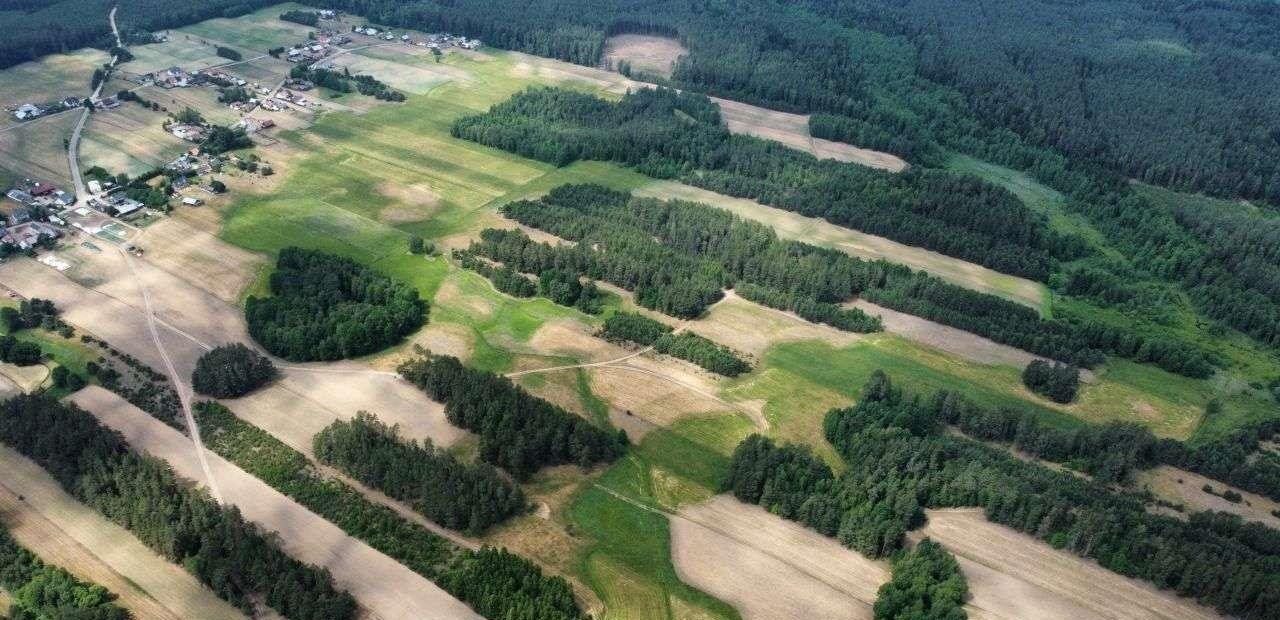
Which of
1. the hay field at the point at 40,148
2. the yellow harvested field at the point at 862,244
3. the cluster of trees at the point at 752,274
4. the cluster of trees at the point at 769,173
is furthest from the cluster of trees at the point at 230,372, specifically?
the cluster of trees at the point at 769,173

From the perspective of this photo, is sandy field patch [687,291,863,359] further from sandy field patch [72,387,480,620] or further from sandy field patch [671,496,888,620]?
sandy field patch [72,387,480,620]

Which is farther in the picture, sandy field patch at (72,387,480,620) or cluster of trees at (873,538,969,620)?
sandy field patch at (72,387,480,620)

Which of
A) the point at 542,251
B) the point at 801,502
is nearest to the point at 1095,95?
the point at 542,251

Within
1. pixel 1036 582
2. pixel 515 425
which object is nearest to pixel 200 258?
pixel 515 425

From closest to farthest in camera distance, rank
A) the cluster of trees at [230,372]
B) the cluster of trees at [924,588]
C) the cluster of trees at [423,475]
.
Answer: the cluster of trees at [924,588] < the cluster of trees at [423,475] < the cluster of trees at [230,372]

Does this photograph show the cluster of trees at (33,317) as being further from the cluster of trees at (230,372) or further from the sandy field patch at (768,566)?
the sandy field patch at (768,566)


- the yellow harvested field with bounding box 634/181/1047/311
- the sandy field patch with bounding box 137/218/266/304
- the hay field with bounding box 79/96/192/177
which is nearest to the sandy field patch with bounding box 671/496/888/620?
the yellow harvested field with bounding box 634/181/1047/311

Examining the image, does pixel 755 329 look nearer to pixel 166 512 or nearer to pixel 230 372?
pixel 230 372
